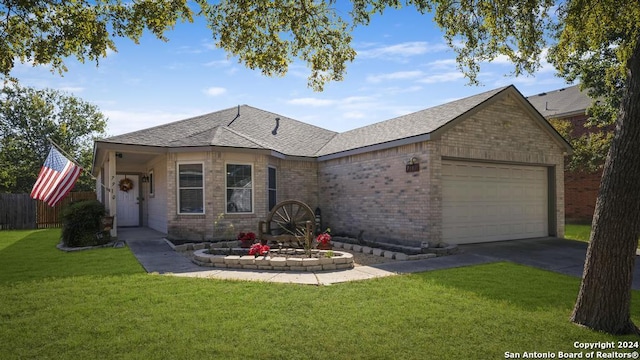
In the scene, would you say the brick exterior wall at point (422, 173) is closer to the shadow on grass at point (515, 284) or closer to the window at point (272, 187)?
the window at point (272, 187)

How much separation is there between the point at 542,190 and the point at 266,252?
9771 millimetres

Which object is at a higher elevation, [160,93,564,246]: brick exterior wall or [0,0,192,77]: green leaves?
[0,0,192,77]: green leaves

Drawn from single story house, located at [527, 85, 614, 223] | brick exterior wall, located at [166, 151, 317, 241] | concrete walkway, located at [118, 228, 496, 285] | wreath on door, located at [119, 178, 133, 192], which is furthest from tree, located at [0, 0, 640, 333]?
single story house, located at [527, 85, 614, 223]

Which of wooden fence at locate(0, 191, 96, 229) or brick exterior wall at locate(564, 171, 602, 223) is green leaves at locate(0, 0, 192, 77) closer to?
wooden fence at locate(0, 191, 96, 229)

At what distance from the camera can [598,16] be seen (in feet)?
22.3

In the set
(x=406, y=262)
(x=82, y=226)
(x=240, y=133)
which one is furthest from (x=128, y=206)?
(x=406, y=262)

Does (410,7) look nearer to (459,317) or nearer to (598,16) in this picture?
(598,16)

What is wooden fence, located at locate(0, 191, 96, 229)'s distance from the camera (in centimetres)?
1995

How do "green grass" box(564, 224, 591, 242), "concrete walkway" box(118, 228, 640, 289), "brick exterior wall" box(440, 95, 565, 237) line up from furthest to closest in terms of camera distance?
"green grass" box(564, 224, 591, 242) → "brick exterior wall" box(440, 95, 565, 237) → "concrete walkway" box(118, 228, 640, 289)

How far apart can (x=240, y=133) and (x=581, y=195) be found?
18.8 metres

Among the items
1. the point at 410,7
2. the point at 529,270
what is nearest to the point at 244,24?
the point at 410,7

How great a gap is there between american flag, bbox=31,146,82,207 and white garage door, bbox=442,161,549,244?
11.1 meters

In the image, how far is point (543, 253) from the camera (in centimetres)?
1025

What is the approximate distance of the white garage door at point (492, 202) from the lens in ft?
37.4
